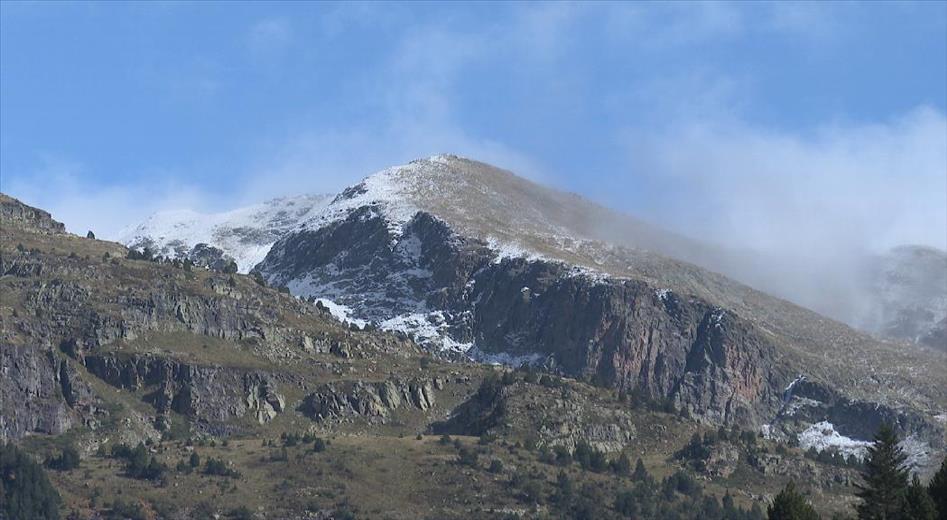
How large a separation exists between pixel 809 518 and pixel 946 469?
11.6 metres

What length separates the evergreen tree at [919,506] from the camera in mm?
174375

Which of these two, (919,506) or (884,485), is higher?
(884,485)

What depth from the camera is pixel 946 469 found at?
182875 millimetres

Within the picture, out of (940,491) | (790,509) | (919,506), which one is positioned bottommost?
(790,509)

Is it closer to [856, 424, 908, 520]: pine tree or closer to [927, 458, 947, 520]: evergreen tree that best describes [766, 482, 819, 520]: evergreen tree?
[856, 424, 908, 520]: pine tree

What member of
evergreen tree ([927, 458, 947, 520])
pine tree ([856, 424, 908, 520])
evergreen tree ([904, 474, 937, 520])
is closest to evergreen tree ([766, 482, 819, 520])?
pine tree ([856, 424, 908, 520])

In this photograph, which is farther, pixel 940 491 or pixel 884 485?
pixel 884 485

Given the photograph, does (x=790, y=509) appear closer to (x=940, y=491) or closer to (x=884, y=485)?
(x=940, y=491)

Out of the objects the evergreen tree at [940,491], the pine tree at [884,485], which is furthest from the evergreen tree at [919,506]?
the pine tree at [884,485]

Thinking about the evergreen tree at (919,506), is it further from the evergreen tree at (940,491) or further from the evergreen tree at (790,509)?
the evergreen tree at (790,509)

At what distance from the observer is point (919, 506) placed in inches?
6914

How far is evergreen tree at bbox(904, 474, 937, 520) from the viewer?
17438 cm

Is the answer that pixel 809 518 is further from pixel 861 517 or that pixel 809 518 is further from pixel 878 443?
pixel 878 443

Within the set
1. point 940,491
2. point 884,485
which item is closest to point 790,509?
point 940,491
